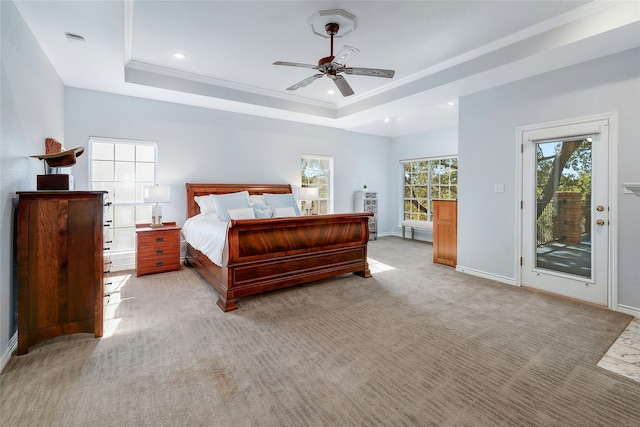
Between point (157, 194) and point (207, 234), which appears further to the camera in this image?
point (157, 194)

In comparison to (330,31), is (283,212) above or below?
below

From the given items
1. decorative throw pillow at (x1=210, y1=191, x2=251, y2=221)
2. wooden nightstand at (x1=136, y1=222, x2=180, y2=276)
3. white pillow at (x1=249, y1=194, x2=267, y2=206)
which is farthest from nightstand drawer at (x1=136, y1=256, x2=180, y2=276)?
white pillow at (x1=249, y1=194, x2=267, y2=206)

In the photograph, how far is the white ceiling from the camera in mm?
2701

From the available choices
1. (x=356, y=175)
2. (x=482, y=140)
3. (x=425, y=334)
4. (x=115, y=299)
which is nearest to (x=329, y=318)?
(x=425, y=334)

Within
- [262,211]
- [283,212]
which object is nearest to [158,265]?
[262,211]

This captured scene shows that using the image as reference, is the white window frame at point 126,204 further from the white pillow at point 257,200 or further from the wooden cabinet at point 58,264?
the wooden cabinet at point 58,264

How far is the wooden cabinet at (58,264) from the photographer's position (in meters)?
2.18

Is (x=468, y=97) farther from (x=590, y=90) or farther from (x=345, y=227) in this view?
(x=345, y=227)

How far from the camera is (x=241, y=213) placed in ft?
14.8

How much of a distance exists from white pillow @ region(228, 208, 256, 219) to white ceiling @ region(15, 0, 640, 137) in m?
1.80

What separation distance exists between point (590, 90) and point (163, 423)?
4.75 meters

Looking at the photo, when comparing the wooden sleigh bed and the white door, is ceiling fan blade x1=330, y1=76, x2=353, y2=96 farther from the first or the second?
the white door

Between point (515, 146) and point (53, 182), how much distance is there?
5.00m

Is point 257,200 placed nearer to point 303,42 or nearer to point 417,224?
point 303,42
